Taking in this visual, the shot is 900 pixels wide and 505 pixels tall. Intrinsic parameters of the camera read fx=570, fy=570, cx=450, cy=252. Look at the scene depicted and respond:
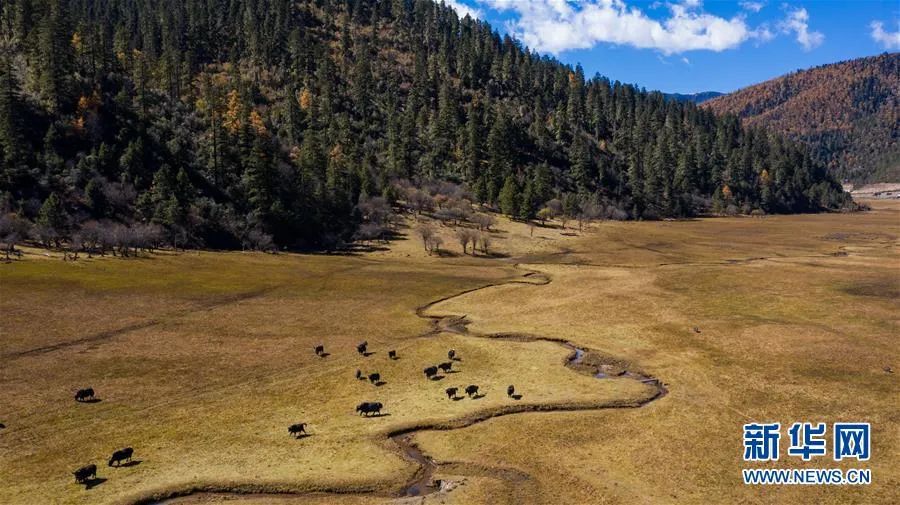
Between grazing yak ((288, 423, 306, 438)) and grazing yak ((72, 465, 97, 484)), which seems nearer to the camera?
grazing yak ((72, 465, 97, 484))

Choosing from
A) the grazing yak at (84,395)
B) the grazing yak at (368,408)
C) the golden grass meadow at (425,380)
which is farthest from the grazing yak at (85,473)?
the grazing yak at (368,408)

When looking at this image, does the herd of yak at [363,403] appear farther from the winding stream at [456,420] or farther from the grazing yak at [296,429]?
the winding stream at [456,420]

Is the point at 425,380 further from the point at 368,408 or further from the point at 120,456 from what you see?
the point at 120,456

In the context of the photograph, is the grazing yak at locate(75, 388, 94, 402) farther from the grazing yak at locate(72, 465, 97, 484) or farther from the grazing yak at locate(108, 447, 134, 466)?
the grazing yak at locate(72, 465, 97, 484)

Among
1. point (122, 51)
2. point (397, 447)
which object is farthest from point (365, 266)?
point (122, 51)

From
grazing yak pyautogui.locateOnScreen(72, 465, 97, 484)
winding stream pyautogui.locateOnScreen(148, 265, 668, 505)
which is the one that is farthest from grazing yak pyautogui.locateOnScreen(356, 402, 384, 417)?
grazing yak pyautogui.locateOnScreen(72, 465, 97, 484)

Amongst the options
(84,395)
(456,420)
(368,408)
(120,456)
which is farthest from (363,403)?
(84,395)
